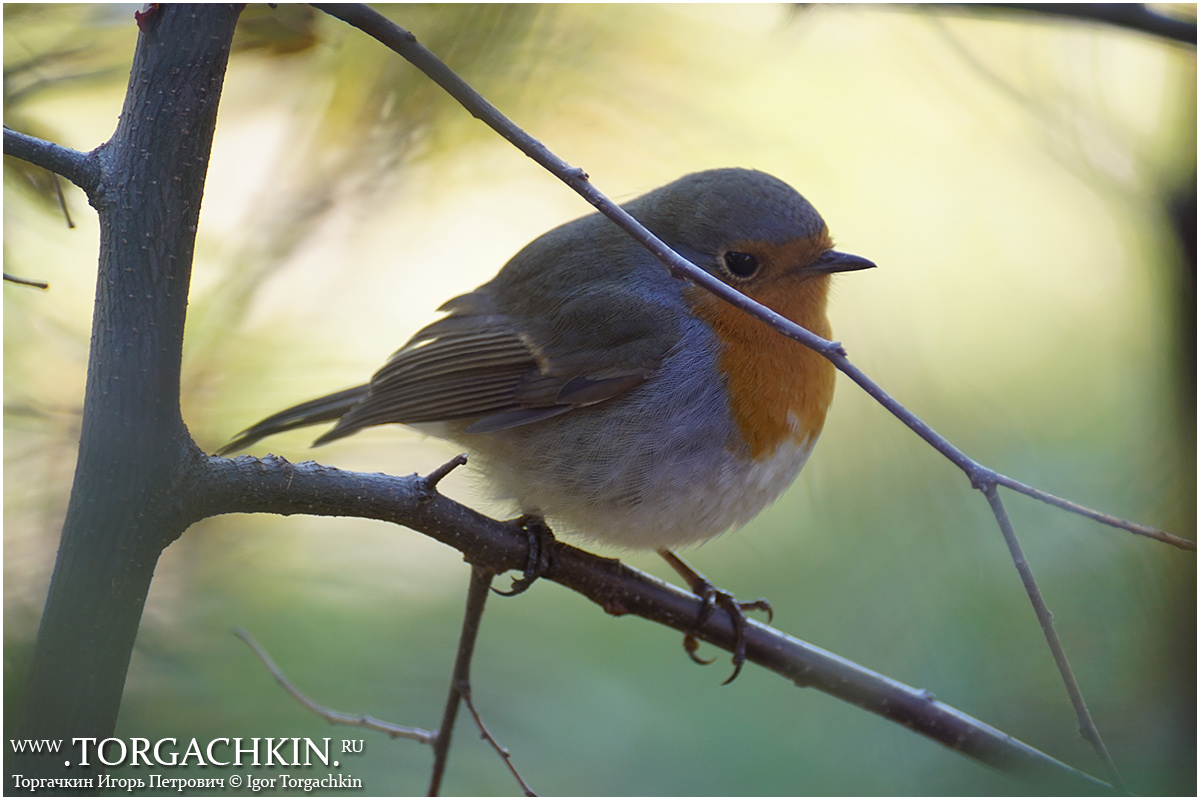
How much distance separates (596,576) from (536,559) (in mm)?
148

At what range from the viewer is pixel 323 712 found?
150cm

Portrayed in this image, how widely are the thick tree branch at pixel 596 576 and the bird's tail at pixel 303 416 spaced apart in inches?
18.2

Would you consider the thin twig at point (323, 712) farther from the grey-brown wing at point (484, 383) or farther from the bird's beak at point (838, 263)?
the bird's beak at point (838, 263)

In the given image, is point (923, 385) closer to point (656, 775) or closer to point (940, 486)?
point (940, 486)

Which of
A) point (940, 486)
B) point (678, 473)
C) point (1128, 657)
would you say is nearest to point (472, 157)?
point (678, 473)

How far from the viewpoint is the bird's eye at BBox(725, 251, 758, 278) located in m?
1.91

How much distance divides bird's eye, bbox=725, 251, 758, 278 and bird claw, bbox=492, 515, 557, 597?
0.67 m

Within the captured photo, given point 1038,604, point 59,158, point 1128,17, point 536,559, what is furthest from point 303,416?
point 1128,17

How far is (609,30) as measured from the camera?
6.01ft

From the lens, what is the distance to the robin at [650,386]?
180 cm

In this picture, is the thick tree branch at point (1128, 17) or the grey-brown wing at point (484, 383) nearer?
the thick tree branch at point (1128, 17)

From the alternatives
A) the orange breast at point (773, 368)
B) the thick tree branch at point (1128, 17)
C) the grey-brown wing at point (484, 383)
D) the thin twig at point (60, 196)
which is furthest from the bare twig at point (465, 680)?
the thick tree branch at point (1128, 17)

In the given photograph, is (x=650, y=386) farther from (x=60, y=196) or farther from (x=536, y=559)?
(x=60, y=196)

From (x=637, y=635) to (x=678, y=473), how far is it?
0.49 meters
